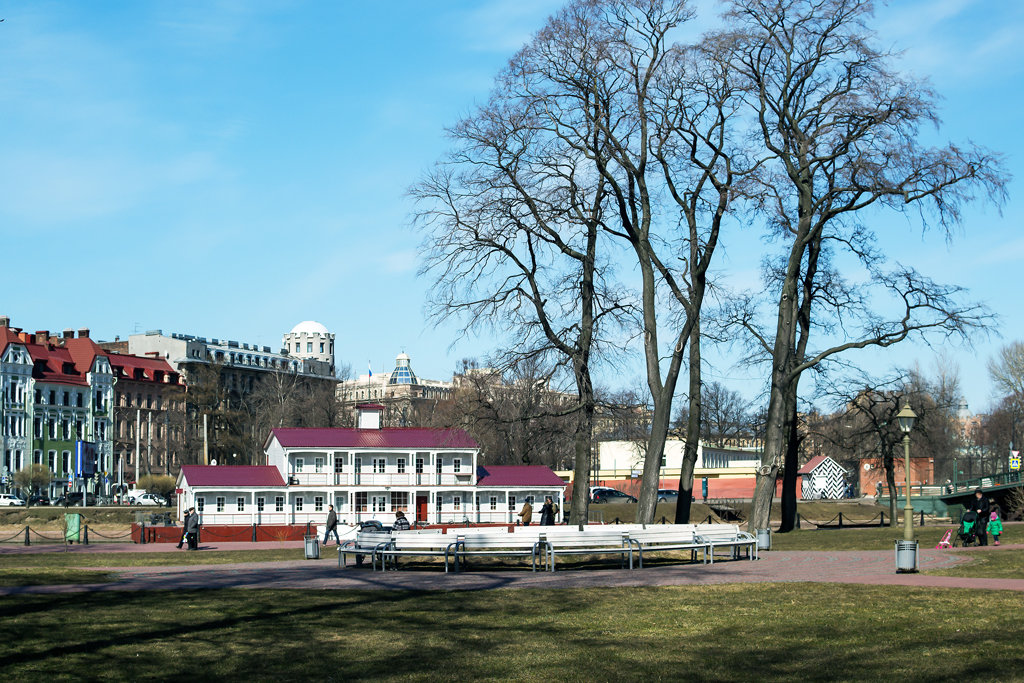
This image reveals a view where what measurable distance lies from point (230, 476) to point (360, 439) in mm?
7480

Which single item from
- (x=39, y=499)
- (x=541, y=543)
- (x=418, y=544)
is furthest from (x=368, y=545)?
(x=39, y=499)

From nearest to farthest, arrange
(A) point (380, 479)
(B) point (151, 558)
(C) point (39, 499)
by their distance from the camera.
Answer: (B) point (151, 558), (A) point (380, 479), (C) point (39, 499)

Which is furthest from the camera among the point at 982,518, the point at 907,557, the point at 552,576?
the point at 982,518

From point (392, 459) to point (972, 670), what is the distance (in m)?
53.0

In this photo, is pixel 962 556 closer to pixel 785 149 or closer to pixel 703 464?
pixel 785 149

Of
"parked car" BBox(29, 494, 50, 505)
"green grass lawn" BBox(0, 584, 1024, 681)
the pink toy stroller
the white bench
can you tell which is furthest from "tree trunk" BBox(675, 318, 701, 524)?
"parked car" BBox(29, 494, 50, 505)

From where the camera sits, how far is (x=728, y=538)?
1071 inches

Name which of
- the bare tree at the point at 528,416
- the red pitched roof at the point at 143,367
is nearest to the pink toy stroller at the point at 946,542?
the bare tree at the point at 528,416

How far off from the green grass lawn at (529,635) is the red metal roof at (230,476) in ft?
129

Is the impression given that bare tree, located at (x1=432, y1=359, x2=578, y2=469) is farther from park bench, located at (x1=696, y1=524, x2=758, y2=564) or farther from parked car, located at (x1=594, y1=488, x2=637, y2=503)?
parked car, located at (x1=594, y1=488, x2=637, y2=503)

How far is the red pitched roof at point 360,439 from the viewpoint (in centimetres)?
6141

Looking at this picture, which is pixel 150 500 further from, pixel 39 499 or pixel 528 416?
pixel 528 416

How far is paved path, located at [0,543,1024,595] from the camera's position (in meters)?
20.8

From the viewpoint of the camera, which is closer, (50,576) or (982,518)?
(50,576)
